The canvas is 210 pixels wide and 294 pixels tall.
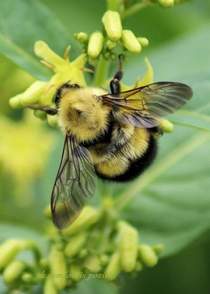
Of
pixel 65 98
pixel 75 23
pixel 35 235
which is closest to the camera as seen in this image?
pixel 65 98

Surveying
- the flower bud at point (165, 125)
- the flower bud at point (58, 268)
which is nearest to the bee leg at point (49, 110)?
the flower bud at point (165, 125)

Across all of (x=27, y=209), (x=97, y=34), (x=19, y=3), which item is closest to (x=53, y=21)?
(x=19, y=3)

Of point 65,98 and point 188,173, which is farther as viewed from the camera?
point 188,173

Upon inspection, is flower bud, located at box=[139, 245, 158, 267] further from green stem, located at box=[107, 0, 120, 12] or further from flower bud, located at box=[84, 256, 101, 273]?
green stem, located at box=[107, 0, 120, 12]

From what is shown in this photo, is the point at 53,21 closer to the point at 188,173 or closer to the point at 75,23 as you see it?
the point at 188,173

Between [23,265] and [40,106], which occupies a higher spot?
[40,106]

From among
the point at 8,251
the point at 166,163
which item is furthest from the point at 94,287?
the point at 166,163

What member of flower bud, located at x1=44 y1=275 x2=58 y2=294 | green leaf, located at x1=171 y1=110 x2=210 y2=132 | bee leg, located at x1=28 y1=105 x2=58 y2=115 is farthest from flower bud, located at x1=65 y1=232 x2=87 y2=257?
green leaf, located at x1=171 y1=110 x2=210 y2=132
